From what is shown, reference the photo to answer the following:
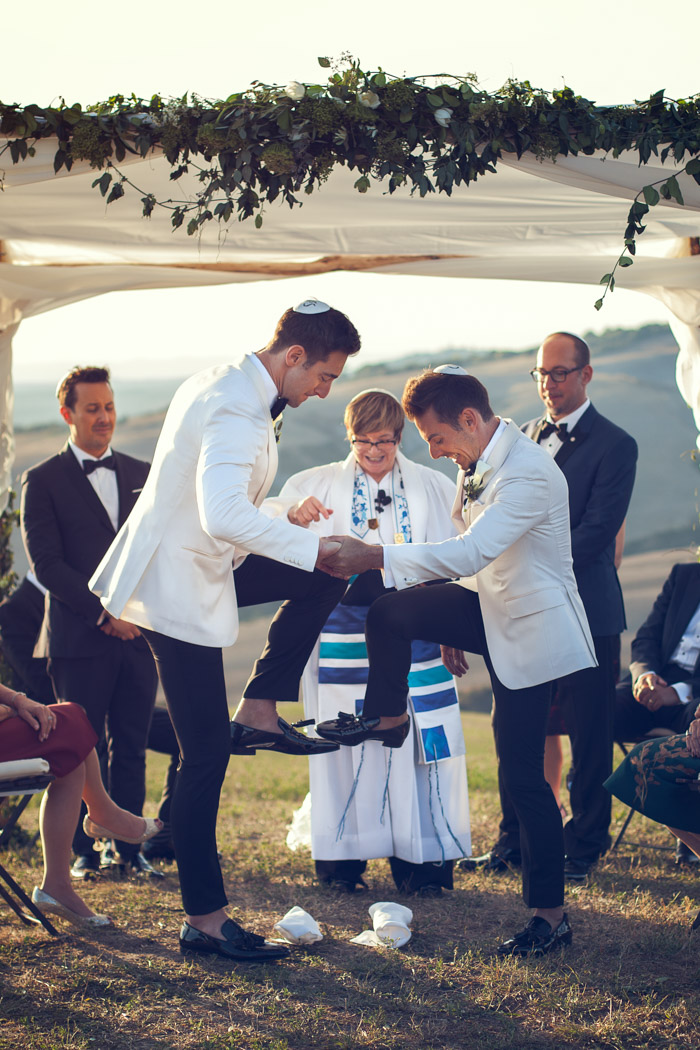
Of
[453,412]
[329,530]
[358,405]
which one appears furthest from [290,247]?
[453,412]

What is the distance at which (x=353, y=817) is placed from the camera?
4.78 metres

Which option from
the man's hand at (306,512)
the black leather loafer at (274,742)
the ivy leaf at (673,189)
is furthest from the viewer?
the man's hand at (306,512)

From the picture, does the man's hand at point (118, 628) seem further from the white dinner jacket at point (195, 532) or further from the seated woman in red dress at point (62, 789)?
the white dinner jacket at point (195, 532)

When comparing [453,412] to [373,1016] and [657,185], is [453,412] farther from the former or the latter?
[373,1016]

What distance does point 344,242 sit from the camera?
16.8ft

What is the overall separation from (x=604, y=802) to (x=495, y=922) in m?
1.02

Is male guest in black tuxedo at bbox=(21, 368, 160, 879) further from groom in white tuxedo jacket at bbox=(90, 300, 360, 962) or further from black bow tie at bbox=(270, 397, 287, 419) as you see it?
black bow tie at bbox=(270, 397, 287, 419)

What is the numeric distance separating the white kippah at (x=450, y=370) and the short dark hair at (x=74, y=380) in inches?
83.2

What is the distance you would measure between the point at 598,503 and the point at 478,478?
1.51 m

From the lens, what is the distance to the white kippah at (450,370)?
3.82 metres

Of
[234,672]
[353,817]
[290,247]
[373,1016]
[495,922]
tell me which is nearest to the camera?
[373,1016]

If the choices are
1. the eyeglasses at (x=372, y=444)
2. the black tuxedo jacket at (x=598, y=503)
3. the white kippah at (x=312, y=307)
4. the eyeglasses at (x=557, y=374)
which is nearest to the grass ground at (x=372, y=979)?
the black tuxedo jacket at (x=598, y=503)

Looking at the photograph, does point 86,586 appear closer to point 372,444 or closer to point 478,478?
point 372,444

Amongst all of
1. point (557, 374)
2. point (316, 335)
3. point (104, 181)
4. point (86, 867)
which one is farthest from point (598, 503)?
point (86, 867)
